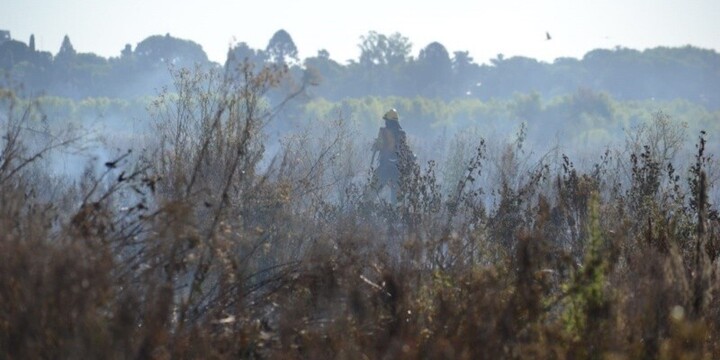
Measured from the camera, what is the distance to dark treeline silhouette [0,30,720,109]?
117 m

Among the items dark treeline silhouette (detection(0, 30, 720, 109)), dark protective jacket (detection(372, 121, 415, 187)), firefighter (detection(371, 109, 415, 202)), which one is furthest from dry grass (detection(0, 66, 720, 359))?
dark treeline silhouette (detection(0, 30, 720, 109))

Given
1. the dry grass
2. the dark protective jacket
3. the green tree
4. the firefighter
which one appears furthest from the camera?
the green tree

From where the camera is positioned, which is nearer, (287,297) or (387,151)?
(287,297)

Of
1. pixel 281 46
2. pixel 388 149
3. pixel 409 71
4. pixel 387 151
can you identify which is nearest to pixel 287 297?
pixel 388 149

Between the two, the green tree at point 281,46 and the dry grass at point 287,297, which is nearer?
the dry grass at point 287,297

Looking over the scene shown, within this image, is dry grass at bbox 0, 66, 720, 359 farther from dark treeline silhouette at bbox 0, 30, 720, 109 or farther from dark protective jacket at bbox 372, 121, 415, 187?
dark treeline silhouette at bbox 0, 30, 720, 109

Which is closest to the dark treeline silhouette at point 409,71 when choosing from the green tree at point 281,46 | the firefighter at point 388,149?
the green tree at point 281,46

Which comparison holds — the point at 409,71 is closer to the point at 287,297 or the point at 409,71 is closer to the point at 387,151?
the point at 387,151

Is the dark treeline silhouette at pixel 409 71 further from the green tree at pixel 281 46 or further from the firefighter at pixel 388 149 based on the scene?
the firefighter at pixel 388 149

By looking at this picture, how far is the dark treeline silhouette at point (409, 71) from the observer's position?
11744 cm

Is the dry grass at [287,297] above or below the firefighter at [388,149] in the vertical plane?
above

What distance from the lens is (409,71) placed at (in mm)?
134375

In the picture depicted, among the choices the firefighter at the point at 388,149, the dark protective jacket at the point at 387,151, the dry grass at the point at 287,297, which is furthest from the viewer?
the dark protective jacket at the point at 387,151

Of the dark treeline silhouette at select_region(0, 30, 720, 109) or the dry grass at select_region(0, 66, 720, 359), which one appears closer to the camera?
the dry grass at select_region(0, 66, 720, 359)
